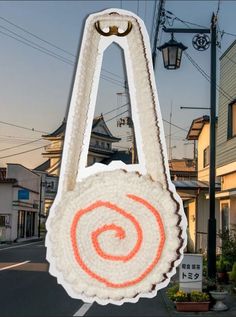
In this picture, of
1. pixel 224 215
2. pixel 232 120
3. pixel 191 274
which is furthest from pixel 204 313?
pixel 224 215

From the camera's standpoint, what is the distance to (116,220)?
4.91 ft

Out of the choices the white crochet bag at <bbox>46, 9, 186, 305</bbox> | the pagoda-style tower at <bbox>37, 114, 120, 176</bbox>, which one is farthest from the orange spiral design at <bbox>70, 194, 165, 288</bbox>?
the pagoda-style tower at <bbox>37, 114, 120, 176</bbox>

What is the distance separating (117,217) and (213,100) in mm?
7584

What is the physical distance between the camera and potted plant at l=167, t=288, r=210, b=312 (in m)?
8.98

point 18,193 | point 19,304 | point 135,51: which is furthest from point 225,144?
point 18,193

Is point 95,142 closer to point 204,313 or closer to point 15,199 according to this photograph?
point 204,313

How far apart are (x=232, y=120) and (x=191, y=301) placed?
27.5 feet

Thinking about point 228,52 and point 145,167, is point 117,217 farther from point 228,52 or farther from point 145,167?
point 228,52

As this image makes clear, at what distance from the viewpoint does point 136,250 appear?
1487 mm

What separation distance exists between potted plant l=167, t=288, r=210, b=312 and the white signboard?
0.36 ft

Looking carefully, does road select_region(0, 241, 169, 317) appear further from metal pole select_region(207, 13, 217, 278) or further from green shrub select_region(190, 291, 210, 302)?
metal pole select_region(207, 13, 217, 278)

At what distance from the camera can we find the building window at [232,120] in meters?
16.0

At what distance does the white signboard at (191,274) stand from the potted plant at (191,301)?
0.11 meters

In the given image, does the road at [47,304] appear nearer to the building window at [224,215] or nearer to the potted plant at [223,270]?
the potted plant at [223,270]
